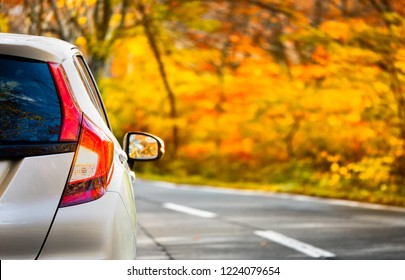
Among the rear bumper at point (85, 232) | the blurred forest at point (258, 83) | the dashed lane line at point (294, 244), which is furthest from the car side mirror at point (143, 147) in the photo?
the blurred forest at point (258, 83)

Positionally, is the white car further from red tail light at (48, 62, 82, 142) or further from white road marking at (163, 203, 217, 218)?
white road marking at (163, 203, 217, 218)

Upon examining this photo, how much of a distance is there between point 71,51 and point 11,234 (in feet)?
3.24

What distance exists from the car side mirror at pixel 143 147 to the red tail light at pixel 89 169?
1.30m

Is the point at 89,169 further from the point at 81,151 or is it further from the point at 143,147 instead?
the point at 143,147

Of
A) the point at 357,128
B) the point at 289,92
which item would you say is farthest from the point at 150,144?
the point at 289,92

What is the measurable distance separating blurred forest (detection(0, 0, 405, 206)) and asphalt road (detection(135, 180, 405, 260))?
Result: 2.62 metres

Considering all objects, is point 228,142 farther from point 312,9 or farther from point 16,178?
point 16,178

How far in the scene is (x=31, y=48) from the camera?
414cm

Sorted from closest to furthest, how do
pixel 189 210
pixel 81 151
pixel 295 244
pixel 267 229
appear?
pixel 81 151
pixel 295 244
pixel 267 229
pixel 189 210

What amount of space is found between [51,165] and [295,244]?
666cm

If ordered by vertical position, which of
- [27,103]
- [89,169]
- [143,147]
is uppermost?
[27,103]

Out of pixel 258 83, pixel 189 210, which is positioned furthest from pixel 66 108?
pixel 258 83
